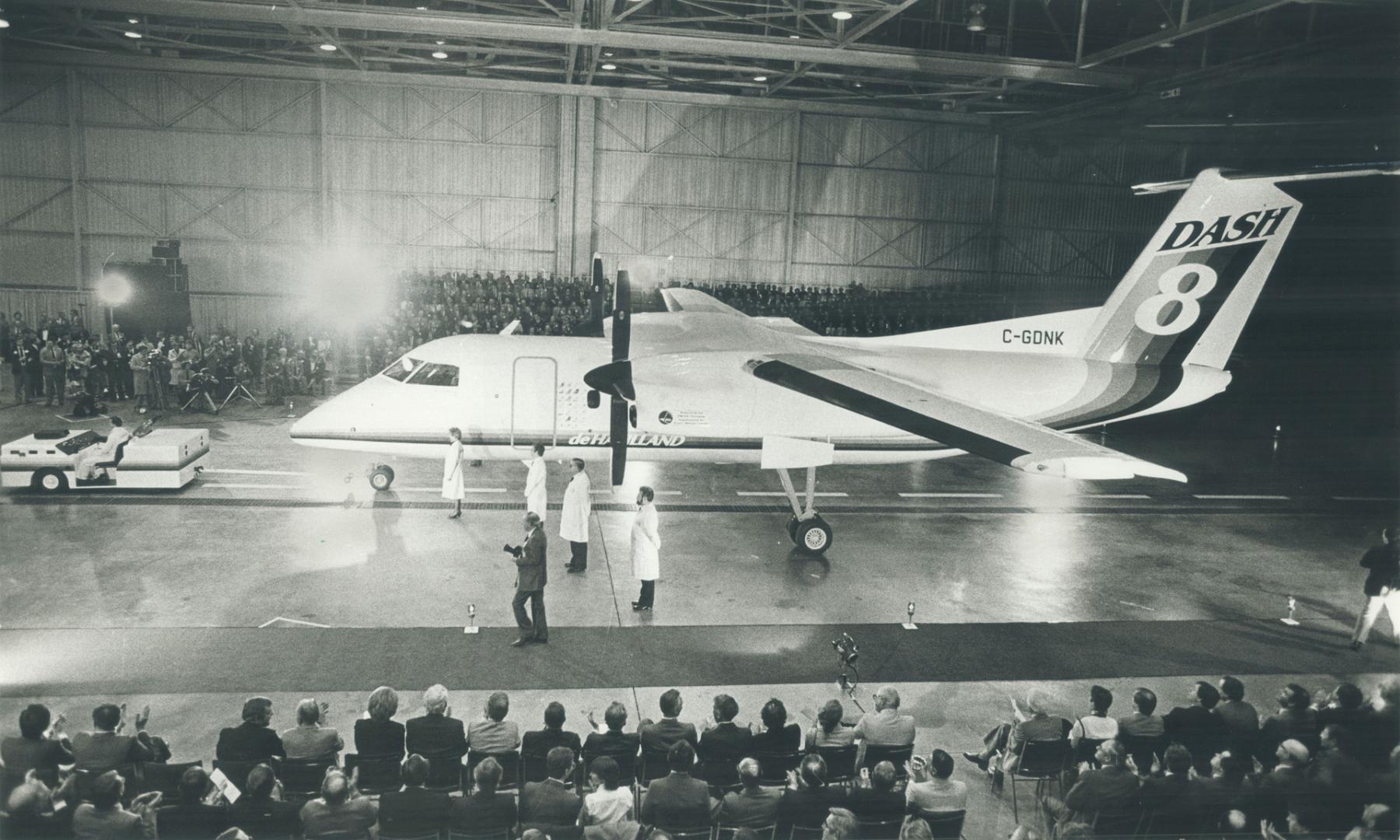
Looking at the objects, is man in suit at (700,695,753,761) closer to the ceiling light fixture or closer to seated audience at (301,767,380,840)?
seated audience at (301,767,380,840)

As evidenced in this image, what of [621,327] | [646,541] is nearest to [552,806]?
[646,541]

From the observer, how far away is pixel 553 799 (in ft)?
18.8

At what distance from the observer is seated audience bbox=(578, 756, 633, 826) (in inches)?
229

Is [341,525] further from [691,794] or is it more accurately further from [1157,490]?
[1157,490]

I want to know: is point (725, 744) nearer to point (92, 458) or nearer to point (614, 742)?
point (614, 742)

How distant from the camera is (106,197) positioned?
32312 millimetres

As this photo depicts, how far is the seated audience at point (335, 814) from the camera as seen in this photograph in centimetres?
547

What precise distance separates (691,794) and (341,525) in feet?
36.0

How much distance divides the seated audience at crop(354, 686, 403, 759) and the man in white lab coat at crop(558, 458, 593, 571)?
577 centimetres

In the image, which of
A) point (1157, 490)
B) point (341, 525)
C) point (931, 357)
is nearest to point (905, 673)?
point (931, 357)

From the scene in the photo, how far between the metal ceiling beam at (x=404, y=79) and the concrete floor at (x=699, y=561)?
54.9ft

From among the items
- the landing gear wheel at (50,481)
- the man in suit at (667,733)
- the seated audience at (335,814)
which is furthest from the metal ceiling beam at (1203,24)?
the landing gear wheel at (50,481)

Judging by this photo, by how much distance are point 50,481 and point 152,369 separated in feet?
27.1

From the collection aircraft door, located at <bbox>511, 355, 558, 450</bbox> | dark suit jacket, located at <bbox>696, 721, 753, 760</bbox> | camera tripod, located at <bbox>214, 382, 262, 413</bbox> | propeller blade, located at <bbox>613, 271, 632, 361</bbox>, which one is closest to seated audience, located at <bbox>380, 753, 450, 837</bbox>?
dark suit jacket, located at <bbox>696, 721, 753, 760</bbox>
